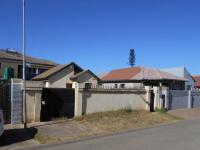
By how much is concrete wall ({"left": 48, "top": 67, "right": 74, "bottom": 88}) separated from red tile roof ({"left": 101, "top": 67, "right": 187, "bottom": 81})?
8.21 m

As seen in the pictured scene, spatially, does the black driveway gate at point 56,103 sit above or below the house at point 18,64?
below

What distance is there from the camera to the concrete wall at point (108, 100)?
59.6 feet

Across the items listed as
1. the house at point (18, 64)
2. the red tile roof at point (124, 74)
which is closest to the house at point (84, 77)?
the red tile roof at point (124, 74)

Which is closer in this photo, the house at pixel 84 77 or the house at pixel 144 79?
the house at pixel 84 77

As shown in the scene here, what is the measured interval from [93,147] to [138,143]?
1795 mm

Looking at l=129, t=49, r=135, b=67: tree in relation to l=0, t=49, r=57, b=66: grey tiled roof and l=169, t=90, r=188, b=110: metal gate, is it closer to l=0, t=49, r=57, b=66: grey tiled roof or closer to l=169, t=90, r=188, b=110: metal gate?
l=0, t=49, r=57, b=66: grey tiled roof

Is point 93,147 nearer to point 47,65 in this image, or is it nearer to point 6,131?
point 6,131

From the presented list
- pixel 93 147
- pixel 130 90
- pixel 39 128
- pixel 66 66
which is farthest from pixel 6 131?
pixel 66 66

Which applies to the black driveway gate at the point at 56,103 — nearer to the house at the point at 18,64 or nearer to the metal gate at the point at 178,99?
the metal gate at the point at 178,99

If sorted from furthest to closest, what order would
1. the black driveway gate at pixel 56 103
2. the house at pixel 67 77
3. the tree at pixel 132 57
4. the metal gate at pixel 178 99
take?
1. the tree at pixel 132 57
2. the house at pixel 67 77
3. the metal gate at pixel 178 99
4. the black driveway gate at pixel 56 103

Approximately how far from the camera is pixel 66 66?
122 feet

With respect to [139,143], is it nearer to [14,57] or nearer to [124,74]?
[124,74]

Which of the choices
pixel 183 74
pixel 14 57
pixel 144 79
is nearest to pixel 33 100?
pixel 144 79

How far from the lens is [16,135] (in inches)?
495
